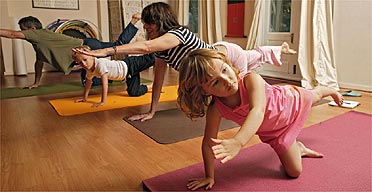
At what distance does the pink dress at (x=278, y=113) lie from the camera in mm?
1140

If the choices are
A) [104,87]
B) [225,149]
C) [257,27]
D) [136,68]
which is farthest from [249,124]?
[257,27]

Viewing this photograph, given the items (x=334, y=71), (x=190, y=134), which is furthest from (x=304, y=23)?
(x=190, y=134)

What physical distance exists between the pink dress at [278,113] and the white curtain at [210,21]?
3557 mm

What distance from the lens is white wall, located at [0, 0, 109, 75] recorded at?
447 cm

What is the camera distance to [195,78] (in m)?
1.01

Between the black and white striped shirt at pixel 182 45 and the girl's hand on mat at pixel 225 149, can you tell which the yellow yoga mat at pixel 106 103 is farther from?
the girl's hand on mat at pixel 225 149

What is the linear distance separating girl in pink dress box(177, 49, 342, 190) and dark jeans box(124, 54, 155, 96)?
Answer: 1.74 m

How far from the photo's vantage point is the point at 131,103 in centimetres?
265

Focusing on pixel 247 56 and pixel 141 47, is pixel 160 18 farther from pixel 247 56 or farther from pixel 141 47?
pixel 247 56

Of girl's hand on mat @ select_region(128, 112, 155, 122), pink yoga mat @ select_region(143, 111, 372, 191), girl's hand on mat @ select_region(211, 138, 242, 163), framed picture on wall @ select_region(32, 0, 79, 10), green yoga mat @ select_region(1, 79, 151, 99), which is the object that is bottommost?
pink yoga mat @ select_region(143, 111, 372, 191)

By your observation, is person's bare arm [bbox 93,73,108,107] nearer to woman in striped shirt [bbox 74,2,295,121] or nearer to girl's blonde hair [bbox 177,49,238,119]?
woman in striped shirt [bbox 74,2,295,121]

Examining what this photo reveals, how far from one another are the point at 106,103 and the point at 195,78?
1.77 meters

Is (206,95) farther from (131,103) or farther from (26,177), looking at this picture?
(131,103)

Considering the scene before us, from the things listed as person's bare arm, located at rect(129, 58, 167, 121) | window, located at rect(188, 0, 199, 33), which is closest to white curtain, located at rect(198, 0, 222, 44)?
window, located at rect(188, 0, 199, 33)
